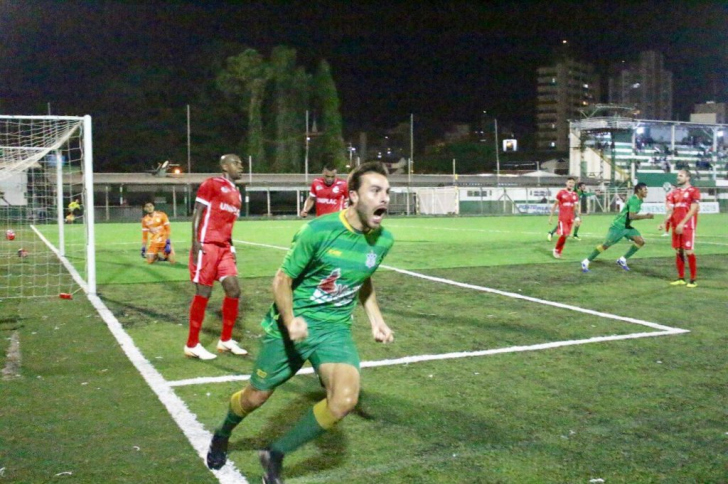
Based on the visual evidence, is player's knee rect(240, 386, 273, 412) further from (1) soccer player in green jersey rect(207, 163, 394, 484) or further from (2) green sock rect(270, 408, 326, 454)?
(2) green sock rect(270, 408, 326, 454)

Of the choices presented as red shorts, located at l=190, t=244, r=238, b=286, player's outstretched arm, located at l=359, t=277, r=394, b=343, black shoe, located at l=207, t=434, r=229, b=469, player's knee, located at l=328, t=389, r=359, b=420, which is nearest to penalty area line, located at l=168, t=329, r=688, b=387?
red shorts, located at l=190, t=244, r=238, b=286

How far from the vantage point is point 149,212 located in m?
17.6

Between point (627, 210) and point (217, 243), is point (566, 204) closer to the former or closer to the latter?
point (627, 210)

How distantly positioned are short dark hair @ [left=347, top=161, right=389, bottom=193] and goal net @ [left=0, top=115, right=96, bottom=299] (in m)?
8.36

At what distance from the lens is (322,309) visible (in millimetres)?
4188

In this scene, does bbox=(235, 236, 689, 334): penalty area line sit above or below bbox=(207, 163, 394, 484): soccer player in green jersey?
below

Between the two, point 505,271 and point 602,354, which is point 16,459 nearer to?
point 602,354

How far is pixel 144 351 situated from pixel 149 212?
34.6 ft

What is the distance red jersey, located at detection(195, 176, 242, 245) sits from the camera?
754cm

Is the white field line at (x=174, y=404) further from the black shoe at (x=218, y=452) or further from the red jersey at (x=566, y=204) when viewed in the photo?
the red jersey at (x=566, y=204)

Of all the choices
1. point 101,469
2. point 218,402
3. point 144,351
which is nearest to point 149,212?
point 144,351

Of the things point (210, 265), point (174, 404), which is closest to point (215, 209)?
point (210, 265)

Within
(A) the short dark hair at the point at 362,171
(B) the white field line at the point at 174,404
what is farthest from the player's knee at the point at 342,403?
(A) the short dark hair at the point at 362,171

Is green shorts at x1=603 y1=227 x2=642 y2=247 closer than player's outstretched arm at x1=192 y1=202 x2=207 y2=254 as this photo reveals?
No
